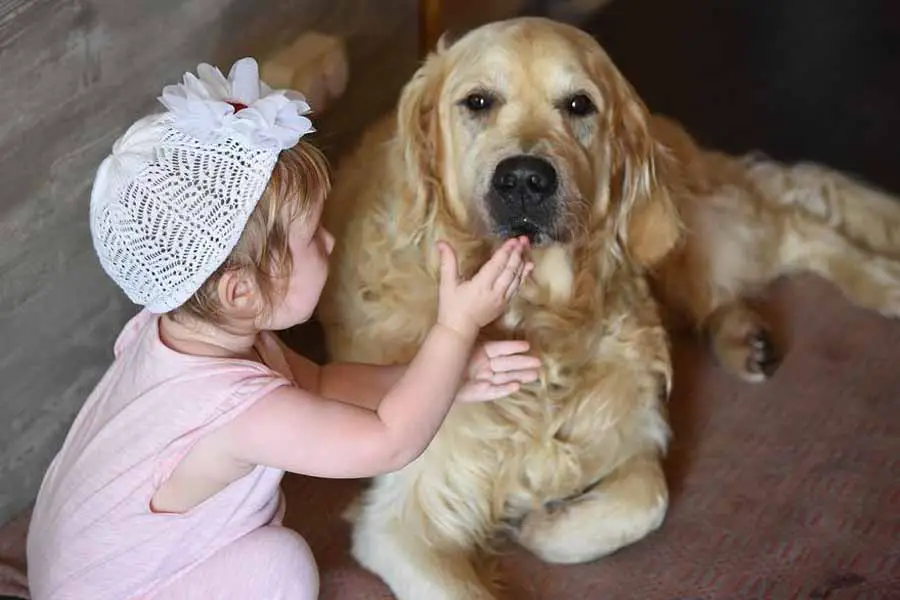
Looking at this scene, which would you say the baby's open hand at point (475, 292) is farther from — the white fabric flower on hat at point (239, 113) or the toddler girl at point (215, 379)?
the white fabric flower on hat at point (239, 113)

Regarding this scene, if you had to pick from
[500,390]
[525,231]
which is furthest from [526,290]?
[500,390]

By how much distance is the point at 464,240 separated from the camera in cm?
186

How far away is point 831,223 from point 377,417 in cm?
141

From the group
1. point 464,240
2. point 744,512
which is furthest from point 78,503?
point 744,512

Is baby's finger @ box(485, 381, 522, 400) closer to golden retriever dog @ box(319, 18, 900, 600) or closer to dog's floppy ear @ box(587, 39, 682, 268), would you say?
golden retriever dog @ box(319, 18, 900, 600)

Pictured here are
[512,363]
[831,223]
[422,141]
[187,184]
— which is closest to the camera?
[187,184]

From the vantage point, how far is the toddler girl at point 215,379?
138 cm

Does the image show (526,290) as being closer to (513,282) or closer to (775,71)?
(513,282)

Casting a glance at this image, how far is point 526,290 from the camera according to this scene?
1886 mm

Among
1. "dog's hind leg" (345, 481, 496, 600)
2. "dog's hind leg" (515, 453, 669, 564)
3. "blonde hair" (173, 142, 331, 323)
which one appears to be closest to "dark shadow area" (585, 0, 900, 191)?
"dog's hind leg" (515, 453, 669, 564)

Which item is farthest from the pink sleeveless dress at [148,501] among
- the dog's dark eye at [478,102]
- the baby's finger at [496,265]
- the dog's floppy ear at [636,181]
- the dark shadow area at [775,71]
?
the dark shadow area at [775,71]

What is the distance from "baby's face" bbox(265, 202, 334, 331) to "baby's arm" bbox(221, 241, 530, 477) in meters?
0.09

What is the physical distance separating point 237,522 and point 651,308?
790mm

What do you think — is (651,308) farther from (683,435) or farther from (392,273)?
(392,273)
